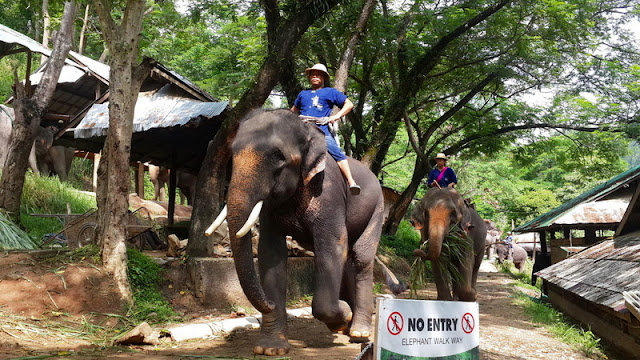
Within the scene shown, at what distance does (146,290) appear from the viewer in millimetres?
8078

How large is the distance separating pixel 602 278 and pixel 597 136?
11.1 metres

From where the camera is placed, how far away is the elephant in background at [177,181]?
55.4ft

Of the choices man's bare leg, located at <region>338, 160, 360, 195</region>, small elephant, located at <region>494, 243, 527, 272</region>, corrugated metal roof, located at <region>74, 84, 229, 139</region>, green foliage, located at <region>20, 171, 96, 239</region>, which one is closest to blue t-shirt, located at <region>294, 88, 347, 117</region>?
man's bare leg, located at <region>338, 160, 360, 195</region>

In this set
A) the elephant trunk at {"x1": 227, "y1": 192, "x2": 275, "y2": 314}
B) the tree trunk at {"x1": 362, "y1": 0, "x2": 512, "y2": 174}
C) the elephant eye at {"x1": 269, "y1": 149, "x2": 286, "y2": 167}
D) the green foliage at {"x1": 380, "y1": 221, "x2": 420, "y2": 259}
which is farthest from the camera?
the green foliage at {"x1": 380, "y1": 221, "x2": 420, "y2": 259}

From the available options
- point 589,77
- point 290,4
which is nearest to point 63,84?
point 290,4

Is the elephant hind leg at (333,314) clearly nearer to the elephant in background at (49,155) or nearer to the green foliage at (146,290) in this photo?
the green foliage at (146,290)

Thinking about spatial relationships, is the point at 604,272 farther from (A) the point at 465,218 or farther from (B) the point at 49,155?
A: (B) the point at 49,155

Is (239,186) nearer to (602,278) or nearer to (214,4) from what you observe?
(602,278)

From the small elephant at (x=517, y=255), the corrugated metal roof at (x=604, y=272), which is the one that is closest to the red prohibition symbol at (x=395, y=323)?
the corrugated metal roof at (x=604, y=272)

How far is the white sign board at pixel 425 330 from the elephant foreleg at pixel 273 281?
218 cm

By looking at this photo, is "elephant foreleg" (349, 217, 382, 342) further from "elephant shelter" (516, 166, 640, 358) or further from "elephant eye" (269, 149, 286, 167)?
"elephant shelter" (516, 166, 640, 358)

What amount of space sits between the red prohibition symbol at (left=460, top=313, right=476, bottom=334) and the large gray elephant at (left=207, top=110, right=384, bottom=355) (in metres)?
1.77

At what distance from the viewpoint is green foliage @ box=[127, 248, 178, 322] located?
24.6ft

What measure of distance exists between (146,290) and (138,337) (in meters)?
2.28
